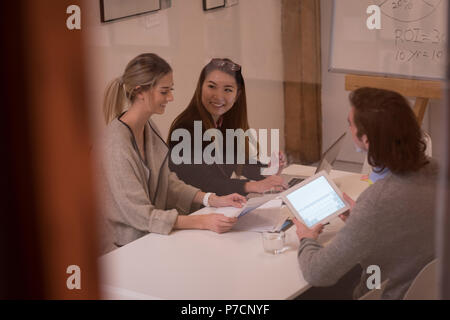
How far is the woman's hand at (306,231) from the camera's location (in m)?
1.55

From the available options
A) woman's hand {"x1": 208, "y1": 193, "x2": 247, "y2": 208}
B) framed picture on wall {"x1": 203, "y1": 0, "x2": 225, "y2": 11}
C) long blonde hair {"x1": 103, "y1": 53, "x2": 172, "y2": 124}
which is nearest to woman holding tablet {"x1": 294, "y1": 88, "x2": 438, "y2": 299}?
woman's hand {"x1": 208, "y1": 193, "x2": 247, "y2": 208}

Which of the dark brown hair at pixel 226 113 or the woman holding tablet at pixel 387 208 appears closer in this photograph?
the woman holding tablet at pixel 387 208

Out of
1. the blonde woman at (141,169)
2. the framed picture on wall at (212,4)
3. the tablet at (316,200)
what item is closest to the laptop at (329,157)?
the tablet at (316,200)

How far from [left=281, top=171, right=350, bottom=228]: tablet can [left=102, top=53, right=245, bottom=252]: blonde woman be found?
154 mm

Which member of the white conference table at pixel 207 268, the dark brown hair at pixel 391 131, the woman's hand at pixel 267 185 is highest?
the dark brown hair at pixel 391 131

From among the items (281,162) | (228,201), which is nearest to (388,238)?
(281,162)

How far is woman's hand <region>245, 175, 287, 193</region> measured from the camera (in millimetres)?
1612

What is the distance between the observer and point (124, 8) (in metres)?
1.50

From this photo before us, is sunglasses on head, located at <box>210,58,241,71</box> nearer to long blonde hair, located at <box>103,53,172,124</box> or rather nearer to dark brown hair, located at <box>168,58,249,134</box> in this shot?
dark brown hair, located at <box>168,58,249,134</box>

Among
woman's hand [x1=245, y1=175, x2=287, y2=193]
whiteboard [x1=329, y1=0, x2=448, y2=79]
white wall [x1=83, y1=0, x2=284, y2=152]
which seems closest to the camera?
whiteboard [x1=329, y1=0, x2=448, y2=79]

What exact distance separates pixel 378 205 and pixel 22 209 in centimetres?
80

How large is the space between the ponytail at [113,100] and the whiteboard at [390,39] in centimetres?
52

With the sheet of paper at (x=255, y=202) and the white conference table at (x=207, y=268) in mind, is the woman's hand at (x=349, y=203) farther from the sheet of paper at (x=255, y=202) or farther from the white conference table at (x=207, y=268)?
the sheet of paper at (x=255, y=202)
